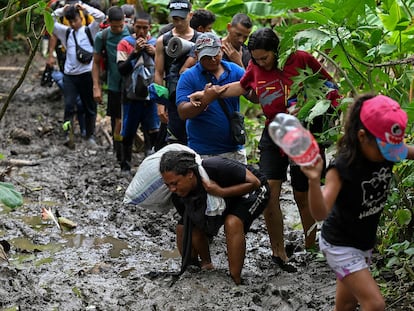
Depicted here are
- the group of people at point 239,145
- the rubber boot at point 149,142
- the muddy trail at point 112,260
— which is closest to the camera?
the group of people at point 239,145

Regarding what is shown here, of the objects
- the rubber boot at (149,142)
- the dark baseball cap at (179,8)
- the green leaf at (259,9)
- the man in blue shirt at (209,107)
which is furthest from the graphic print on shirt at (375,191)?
the green leaf at (259,9)

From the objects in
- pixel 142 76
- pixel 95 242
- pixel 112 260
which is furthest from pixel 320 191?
pixel 142 76

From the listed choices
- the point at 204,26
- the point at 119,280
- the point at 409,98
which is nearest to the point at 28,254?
the point at 119,280

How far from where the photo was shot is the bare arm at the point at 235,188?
214 inches

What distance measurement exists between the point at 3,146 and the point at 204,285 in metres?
6.33

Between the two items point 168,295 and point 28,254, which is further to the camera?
point 28,254

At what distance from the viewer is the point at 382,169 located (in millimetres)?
3922

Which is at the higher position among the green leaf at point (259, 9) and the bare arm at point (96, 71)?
the green leaf at point (259, 9)

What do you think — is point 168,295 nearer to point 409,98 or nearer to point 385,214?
point 385,214

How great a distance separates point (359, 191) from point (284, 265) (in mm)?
2166

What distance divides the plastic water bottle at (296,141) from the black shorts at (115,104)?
6.41 meters

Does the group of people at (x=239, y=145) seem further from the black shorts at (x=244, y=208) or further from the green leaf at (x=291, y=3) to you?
the green leaf at (x=291, y=3)

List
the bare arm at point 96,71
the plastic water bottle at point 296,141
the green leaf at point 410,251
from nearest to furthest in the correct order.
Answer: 1. the plastic water bottle at point 296,141
2. the green leaf at point 410,251
3. the bare arm at point 96,71

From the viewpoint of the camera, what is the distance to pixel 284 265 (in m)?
5.95
